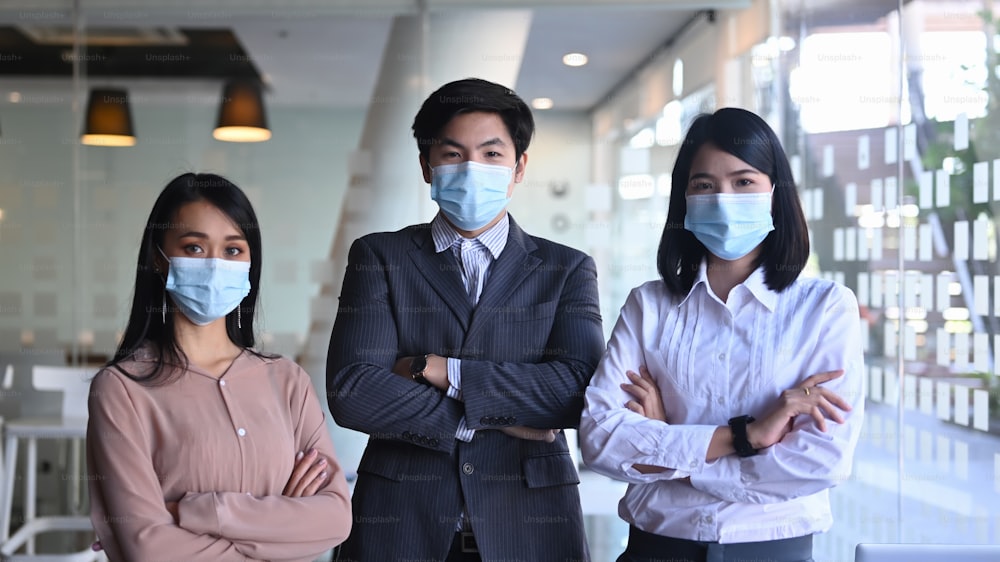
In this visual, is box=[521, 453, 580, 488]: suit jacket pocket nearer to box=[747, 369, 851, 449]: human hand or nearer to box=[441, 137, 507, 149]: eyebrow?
box=[747, 369, 851, 449]: human hand

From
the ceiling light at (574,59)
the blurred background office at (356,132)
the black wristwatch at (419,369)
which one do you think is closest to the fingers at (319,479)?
the black wristwatch at (419,369)

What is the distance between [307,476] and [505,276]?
0.59 m

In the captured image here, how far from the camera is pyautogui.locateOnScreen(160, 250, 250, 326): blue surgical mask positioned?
1.84 m

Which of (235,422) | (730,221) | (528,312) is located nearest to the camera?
(235,422)

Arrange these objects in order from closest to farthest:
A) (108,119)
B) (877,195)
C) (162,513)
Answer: (162,513), (877,195), (108,119)

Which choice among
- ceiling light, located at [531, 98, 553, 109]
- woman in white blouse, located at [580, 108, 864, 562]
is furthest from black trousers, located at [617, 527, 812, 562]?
ceiling light, located at [531, 98, 553, 109]

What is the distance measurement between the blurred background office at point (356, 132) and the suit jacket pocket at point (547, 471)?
286cm

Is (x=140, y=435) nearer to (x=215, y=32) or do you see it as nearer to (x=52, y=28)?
(x=215, y=32)

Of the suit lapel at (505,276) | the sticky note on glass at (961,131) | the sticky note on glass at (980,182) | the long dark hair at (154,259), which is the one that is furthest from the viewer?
the sticky note on glass at (961,131)

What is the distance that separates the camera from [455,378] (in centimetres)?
191

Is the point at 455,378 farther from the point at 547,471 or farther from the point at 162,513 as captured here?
the point at 162,513

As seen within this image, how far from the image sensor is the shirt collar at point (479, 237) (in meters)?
2.08

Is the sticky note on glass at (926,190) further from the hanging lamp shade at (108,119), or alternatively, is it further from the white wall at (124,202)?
the hanging lamp shade at (108,119)

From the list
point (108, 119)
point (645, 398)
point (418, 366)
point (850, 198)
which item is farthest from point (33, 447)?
point (850, 198)
